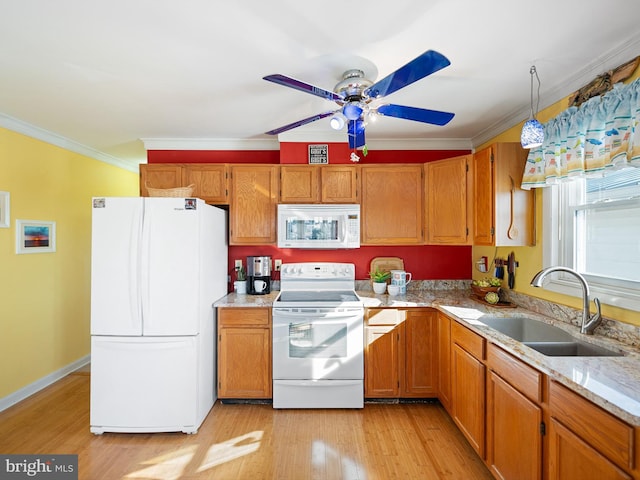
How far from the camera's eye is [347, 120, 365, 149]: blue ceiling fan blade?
2.01 metres

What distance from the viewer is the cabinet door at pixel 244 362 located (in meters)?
2.86

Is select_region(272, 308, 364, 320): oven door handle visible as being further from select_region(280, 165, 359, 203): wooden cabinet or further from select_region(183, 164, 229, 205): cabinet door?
select_region(183, 164, 229, 205): cabinet door

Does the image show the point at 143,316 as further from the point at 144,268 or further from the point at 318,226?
the point at 318,226

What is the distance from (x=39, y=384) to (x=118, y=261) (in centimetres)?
187

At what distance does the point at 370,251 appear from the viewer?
11.7ft

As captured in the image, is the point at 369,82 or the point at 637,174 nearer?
the point at 637,174

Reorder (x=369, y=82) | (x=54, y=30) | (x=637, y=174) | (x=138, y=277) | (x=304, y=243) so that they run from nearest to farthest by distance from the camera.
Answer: (x=54, y=30) < (x=637, y=174) < (x=369, y=82) < (x=138, y=277) < (x=304, y=243)

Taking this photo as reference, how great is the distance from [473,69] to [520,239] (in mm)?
1318

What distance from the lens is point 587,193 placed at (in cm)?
214

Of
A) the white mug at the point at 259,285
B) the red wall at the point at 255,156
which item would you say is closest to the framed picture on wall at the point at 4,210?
the red wall at the point at 255,156

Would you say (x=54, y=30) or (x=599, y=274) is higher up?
(x=54, y=30)

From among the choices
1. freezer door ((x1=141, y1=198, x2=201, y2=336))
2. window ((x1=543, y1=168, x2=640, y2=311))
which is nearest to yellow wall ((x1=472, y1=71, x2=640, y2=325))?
window ((x1=543, y1=168, x2=640, y2=311))

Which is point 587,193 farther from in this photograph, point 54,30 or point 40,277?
point 40,277

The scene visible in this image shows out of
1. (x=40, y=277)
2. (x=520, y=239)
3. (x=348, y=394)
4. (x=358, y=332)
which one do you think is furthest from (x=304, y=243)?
(x=40, y=277)
